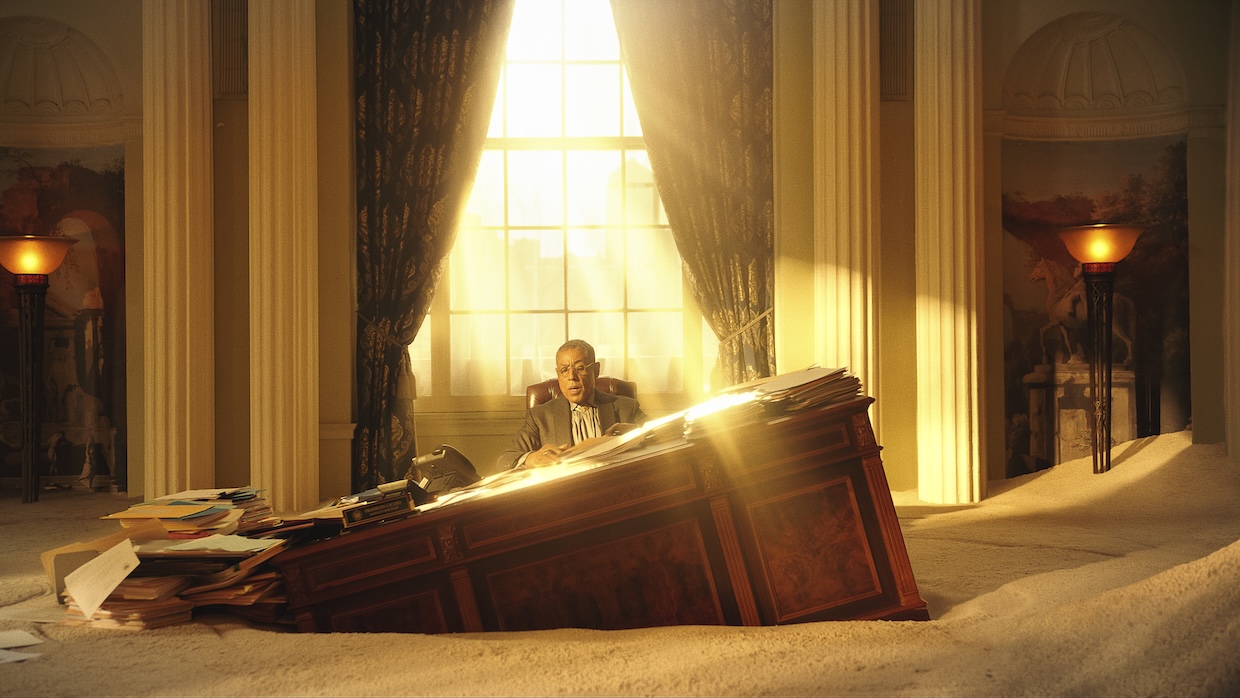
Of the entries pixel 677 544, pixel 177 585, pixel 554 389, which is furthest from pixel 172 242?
pixel 677 544

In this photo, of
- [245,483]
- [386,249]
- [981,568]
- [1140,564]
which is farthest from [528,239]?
[1140,564]

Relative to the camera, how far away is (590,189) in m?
6.44

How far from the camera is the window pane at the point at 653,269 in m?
6.45

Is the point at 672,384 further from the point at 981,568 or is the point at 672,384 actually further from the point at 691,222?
the point at 981,568

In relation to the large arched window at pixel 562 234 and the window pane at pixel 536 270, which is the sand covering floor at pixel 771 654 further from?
the window pane at pixel 536 270

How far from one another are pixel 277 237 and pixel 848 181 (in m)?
3.36

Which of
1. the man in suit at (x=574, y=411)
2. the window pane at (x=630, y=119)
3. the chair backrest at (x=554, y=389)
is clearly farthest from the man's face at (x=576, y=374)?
the window pane at (x=630, y=119)

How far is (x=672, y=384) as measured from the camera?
642cm

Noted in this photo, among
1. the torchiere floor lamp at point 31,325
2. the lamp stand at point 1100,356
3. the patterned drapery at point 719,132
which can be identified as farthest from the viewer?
the patterned drapery at point 719,132

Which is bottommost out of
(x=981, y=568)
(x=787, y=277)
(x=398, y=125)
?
(x=981, y=568)

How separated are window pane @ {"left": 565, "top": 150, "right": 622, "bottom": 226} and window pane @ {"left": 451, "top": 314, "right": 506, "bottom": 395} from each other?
34.3 inches

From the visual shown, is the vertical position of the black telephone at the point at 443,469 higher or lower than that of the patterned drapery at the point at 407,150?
lower

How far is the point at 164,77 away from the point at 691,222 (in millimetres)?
3200

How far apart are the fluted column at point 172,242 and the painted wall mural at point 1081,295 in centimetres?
501
